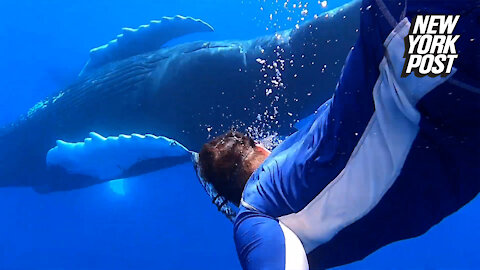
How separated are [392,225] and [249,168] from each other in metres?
0.80

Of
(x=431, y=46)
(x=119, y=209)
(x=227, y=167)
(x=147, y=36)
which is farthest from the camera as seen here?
(x=119, y=209)

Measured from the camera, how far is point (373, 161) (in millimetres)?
1865

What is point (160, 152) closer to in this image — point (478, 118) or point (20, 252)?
point (478, 118)

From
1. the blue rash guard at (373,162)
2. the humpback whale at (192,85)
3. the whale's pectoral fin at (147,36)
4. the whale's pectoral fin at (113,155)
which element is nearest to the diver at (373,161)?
the blue rash guard at (373,162)

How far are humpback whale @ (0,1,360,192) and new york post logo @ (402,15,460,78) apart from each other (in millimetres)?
3594

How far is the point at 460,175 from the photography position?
1.84 meters

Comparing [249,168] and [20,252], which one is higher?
[249,168]

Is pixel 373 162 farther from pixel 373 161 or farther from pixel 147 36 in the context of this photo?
pixel 147 36

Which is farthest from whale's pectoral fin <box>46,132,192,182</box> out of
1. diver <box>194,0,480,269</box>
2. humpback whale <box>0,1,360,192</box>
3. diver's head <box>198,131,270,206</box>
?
diver <box>194,0,480,269</box>

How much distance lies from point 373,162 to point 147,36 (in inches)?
244

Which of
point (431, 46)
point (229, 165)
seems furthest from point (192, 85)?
point (431, 46)

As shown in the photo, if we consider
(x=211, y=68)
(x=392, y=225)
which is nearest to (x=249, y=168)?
(x=392, y=225)

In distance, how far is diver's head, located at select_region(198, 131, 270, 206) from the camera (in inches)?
100

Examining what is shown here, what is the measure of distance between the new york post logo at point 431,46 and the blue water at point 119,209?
569 cm
